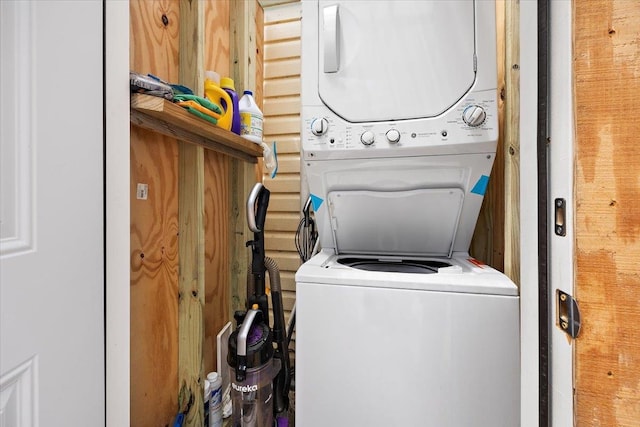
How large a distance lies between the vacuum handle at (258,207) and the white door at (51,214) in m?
0.60

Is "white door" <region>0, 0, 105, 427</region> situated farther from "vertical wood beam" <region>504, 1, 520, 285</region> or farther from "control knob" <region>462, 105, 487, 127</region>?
"vertical wood beam" <region>504, 1, 520, 285</region>

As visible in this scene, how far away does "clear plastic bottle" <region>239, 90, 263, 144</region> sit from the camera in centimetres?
153

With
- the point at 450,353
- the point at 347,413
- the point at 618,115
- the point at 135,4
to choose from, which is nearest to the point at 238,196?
the point at 135,4

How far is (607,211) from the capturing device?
0.39 m

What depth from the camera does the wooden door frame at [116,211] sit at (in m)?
0.76

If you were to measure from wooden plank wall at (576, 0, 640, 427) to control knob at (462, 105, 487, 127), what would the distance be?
0.57m

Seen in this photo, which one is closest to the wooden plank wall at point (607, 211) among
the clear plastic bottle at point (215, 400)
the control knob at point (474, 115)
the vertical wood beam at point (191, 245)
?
the control knob at point (474, 115)

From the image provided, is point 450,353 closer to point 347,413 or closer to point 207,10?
point 347,413

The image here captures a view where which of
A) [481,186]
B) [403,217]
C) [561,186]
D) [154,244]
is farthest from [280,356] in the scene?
[561,186]

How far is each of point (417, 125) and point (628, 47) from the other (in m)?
0.66

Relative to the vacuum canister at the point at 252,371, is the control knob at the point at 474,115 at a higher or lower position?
higher

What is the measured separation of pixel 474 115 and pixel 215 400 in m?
1.75

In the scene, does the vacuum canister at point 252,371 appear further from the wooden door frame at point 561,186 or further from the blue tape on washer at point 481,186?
the blue tape on washer at point 481,186

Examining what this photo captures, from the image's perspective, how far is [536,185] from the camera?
0.50 meters
